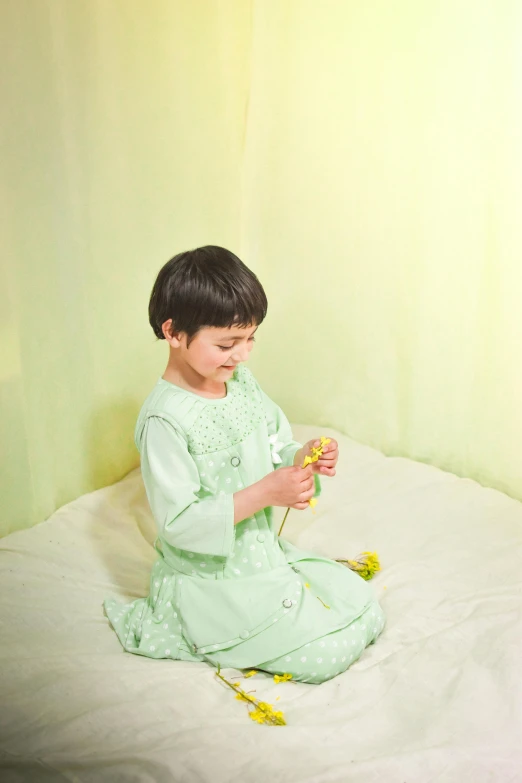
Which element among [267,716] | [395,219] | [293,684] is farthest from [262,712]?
[395,219]

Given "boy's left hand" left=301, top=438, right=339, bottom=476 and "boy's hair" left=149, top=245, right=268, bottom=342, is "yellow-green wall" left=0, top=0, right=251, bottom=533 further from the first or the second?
"boy's left hand" left=301, top=438, right=339, bottom=476

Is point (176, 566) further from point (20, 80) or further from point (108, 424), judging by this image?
point (20, 80)

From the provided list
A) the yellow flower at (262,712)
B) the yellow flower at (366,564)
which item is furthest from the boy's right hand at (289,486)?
the yellow flower at (366,564)

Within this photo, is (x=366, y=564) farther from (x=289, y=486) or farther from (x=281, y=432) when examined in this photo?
(x=289, y=486)

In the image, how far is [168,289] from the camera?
140 cm

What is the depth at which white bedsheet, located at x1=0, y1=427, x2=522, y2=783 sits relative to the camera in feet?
3.91

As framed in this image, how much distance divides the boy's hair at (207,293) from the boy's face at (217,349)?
0.01m

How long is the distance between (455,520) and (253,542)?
0.72 metres

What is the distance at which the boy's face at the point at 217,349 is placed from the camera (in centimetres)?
139

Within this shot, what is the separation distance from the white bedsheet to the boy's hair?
62cm

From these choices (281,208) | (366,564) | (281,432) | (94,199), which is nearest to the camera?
(281,432)

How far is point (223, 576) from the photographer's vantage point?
147cm

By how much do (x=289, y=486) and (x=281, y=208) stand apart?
4.21 feet

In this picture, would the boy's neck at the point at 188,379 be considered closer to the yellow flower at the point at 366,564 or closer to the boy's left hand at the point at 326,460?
the boy's left hand at the point at 326,460
